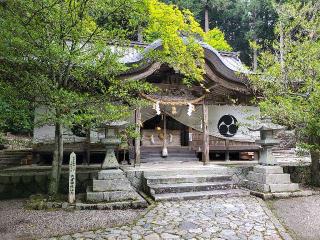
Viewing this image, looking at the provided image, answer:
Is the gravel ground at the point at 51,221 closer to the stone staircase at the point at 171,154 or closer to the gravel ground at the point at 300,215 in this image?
the gravel ground at the point at 300,215

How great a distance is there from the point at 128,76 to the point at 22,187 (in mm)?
5287

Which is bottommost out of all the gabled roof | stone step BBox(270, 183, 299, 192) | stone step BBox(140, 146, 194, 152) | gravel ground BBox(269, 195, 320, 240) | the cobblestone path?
gravel ground BBox(269, 195, 320, 240)

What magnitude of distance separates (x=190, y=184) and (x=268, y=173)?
8.54ft

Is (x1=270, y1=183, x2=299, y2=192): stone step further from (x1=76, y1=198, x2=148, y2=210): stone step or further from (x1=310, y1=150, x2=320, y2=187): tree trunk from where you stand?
(x1=76, y1=198, x2=148, y2=210): stone step

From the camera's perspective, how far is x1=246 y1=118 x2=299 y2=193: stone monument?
924cm

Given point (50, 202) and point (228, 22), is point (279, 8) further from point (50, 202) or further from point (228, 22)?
point (228, 22)

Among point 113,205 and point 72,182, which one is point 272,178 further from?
point 72,182

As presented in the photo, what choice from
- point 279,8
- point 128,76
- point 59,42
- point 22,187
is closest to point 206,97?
point 128,76

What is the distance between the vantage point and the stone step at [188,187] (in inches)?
348

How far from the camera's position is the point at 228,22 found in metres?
40.6

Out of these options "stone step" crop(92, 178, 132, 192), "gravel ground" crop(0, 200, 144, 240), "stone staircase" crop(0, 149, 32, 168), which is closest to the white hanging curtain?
"stone step" crop(92, 178, 132, 192)

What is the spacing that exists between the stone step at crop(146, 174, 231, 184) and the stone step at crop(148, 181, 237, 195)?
23 cm

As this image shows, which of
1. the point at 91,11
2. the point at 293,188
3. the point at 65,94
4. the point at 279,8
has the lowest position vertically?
the point at 293,188

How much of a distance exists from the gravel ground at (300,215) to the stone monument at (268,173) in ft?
1.82
